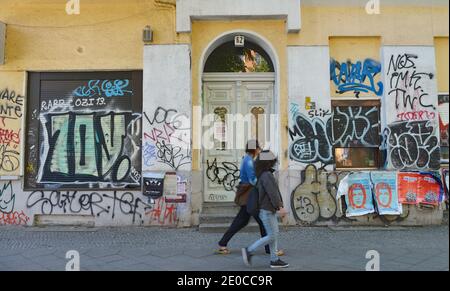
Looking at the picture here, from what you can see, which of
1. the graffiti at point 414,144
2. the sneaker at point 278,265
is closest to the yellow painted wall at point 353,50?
the graffiti at point 414,144

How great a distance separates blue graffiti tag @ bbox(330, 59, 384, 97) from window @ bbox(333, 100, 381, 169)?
11.4 inches

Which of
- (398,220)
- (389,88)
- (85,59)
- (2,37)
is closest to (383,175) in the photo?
(398,220)

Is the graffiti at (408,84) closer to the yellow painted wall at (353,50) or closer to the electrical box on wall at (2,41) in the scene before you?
the yellow painted wall at (353,50)

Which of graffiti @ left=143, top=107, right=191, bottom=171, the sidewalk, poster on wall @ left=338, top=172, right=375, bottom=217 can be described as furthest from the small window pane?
graffiti @ left=143, top=107, right=191, bottom=171

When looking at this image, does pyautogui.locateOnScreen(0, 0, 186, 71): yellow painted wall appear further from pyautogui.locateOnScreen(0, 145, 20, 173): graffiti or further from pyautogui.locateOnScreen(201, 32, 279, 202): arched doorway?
pyautogui.locateOnScreen(0, 145, 20, 173): graffiti

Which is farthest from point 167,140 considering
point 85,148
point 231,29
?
point 231,29

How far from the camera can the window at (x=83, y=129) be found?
8.85 metres

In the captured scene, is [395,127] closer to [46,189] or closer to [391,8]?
[391,8]

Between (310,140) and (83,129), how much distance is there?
5.00 metres

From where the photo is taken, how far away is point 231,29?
8945 millimetres

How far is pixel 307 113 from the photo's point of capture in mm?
8672

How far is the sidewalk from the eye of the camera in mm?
5832

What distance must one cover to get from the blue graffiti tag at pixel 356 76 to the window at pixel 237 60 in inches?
61.2

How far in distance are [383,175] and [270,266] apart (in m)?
4.06
